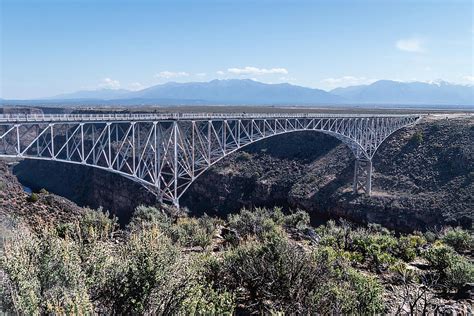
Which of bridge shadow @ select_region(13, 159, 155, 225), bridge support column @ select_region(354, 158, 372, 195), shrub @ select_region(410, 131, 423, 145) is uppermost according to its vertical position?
shrub @ select_region(410, 131, 423, 145)

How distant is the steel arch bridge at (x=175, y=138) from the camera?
22922mm

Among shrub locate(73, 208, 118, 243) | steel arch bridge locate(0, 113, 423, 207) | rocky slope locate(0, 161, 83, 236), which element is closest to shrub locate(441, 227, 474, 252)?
steel arch bridge locate(0, 113, 423, 207)

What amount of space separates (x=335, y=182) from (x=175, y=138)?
27.9 meters

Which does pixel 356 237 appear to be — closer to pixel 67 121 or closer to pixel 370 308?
pixel 370 308

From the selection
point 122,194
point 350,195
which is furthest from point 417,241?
point 122,194

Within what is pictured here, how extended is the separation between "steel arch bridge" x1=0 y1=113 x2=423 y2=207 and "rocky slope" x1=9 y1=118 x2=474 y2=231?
9.12 ft

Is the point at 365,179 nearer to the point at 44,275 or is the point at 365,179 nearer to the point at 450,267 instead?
the point at 450,267

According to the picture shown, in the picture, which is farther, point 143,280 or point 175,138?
point 175,138

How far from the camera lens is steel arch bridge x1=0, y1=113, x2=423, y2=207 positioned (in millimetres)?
22922

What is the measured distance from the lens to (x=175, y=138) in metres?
28.1

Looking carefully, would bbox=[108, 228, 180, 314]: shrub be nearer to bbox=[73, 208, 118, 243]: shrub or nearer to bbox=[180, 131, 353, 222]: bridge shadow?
bbox=[73, 208, 118, 243]: shrub

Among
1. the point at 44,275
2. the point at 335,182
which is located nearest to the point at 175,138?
the point at 44,275

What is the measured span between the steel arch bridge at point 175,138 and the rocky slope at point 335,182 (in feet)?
9.12

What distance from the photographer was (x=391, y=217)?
139 feet
